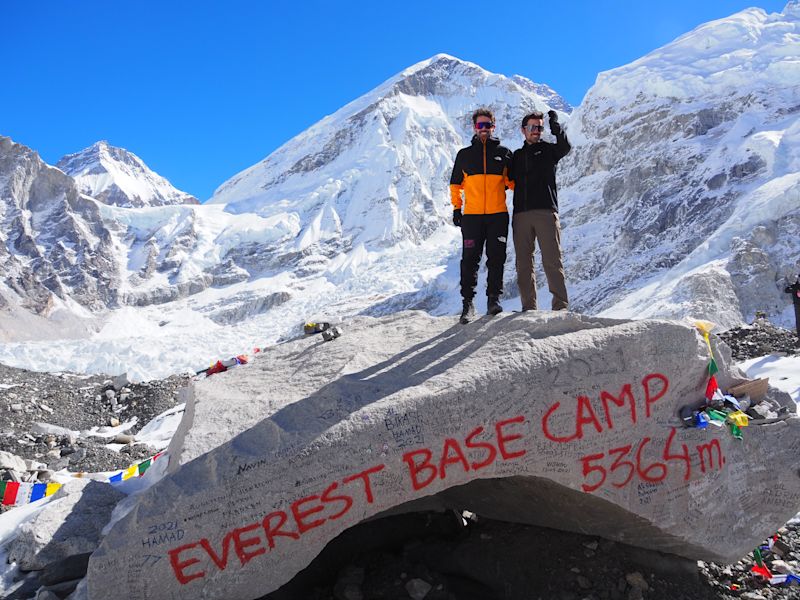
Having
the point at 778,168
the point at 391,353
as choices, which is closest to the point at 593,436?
the point at 391,353

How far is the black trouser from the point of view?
6.38 metres

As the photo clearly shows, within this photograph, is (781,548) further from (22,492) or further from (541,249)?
(22,492)

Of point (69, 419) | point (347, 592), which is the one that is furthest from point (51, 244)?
point (347, 592)

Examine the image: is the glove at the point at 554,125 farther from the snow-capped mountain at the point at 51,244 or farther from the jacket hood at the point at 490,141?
the snow-capped mountain at the point at 51,244

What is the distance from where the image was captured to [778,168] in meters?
63.4

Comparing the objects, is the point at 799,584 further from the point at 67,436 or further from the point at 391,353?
the point at 67,436

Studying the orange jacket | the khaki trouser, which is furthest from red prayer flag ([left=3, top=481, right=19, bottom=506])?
the khaki trouser

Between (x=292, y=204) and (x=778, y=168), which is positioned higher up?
(x=292, y=204)

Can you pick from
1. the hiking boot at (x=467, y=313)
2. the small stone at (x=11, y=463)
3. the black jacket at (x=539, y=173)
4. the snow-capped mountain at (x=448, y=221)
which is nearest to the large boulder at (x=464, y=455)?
the hiking boot at (x=467, y=313)

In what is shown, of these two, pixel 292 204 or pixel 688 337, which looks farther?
pixel 292 204

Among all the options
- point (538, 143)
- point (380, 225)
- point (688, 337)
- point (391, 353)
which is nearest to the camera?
point (688, 337)

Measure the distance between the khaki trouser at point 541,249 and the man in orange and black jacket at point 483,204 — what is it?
0.25m

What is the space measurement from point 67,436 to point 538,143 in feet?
40.9

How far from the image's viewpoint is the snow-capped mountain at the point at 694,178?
4597cm
